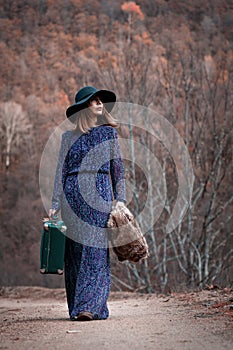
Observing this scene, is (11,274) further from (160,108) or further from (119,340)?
(119,340)

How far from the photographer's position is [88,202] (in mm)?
5176

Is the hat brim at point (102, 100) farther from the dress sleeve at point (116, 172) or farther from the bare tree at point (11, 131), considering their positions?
the bare tree at point (11, 131)

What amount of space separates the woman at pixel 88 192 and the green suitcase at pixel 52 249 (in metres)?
0.23

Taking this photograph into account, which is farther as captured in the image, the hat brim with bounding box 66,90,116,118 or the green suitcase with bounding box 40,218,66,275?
the hat brim with bounding box 66,90,116,118

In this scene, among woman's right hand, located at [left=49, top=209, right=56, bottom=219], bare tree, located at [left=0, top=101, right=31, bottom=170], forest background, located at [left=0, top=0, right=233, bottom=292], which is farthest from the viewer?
bare tree, located at [left=0, top=101, right=31, bottom=170]

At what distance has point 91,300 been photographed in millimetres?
4953

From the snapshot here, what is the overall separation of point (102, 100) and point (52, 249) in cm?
144

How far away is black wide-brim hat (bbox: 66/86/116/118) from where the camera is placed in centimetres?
527

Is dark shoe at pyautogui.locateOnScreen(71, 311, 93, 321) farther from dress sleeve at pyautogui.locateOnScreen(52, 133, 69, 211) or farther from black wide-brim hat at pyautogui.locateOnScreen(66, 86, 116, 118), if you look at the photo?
black wide-brim hat at pyautogui.locateOnScreen(66, 86, 116, 118)

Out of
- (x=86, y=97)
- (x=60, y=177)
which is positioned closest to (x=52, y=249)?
(x=60, y=177)

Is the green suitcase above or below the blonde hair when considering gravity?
below

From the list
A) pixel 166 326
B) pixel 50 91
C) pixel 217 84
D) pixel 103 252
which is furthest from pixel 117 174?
pixel 50 91

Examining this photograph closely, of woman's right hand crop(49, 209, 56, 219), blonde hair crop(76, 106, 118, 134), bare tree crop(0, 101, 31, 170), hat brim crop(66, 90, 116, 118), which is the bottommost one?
woman's right hand crop(49, 209, 56, 219)

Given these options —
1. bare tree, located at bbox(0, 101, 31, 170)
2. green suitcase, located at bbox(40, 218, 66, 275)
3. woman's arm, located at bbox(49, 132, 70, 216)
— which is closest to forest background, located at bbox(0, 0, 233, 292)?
woman's arm, located at bbox(49, 132, 70, 216)
